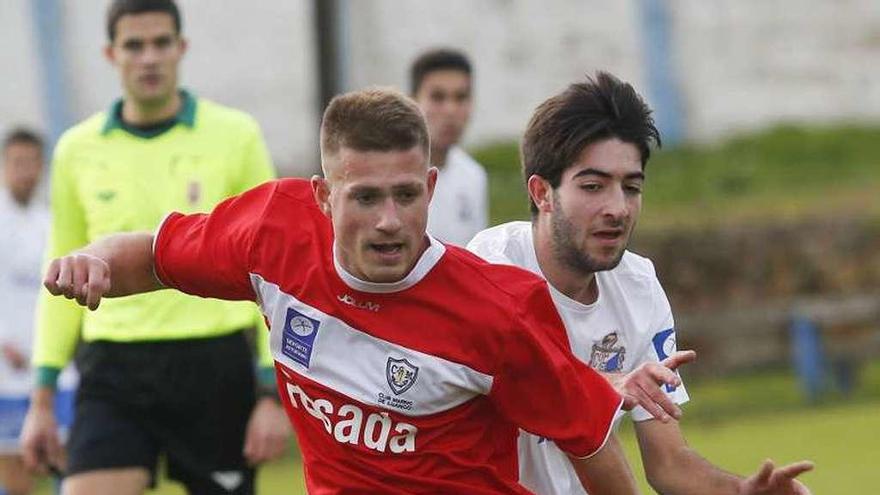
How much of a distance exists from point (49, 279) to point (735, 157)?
16267mm

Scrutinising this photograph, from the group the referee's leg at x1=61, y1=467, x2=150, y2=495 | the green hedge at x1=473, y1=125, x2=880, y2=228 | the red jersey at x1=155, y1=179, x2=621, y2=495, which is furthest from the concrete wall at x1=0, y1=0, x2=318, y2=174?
the red jersey at x1=155, y1=179, x2=621, y2=495

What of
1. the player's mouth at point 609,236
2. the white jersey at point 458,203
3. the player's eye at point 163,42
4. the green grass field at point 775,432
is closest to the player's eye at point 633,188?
the player's mouth at point 609,236

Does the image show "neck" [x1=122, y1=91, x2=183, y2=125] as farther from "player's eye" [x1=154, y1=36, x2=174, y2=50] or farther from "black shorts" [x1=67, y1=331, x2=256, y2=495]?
"black shorts" [x1=67, y1=331, x2=256, y2=495]

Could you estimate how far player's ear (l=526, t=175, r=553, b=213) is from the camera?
5609 mm

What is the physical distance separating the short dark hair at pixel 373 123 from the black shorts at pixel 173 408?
2.08 meters

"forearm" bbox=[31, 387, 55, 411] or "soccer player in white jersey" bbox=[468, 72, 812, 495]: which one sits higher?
"soccer player in white jersey" bbox=[468, 72, 812, 495]

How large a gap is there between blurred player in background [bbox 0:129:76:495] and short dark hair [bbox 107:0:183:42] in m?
3.31

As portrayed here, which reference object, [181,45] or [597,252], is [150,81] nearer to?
[181,45]

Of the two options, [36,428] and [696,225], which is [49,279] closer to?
[36,428]

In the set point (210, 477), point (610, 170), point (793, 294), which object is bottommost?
point (793, 294)

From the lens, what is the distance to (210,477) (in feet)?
23.2

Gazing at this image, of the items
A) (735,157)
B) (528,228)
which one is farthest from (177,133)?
(735,157)

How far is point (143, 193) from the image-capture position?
23.2 ft

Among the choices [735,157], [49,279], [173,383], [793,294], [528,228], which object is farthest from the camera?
[735,157]
